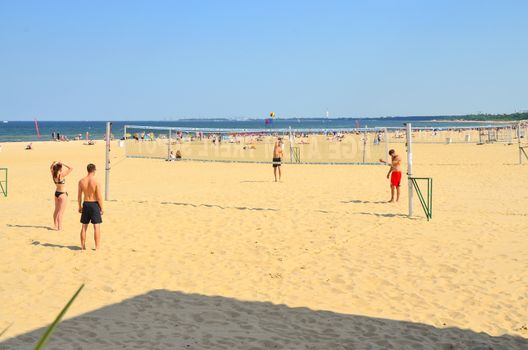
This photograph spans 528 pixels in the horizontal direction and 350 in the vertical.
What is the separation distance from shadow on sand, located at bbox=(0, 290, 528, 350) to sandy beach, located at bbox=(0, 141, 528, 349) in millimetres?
20

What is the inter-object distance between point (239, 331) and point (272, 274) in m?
1.96

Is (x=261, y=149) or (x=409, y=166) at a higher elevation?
(x=261, y=149)

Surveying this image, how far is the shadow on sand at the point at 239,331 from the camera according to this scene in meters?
4.55

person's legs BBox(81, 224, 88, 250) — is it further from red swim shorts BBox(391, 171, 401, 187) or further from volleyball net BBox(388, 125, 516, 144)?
volleyball net BBox(388, 125, 516, 144)

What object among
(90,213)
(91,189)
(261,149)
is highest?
(261,149)

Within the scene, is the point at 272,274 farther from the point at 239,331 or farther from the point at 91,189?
the point at 91,189

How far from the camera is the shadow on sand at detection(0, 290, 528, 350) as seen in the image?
455 centimetres

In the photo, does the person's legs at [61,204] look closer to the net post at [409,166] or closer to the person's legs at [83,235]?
the person's legs at [83,235]

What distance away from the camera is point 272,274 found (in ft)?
22.2

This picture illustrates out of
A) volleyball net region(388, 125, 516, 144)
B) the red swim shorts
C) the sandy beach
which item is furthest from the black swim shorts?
volleyball net region(388, 125, 516, 144)

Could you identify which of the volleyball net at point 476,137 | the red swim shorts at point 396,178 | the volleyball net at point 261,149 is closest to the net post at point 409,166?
the red swim shorts at point 396,178

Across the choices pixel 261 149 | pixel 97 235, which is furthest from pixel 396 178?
pixel 261 149

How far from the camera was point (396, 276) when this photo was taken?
21.9ft

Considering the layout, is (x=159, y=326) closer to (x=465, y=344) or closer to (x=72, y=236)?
(x=465, y=344)
